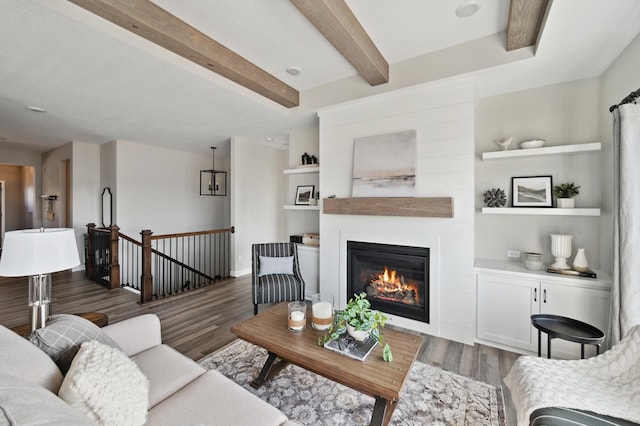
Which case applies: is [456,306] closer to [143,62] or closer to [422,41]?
[422,41]

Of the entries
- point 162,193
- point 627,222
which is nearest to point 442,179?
point 627,222

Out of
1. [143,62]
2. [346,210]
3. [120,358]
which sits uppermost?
[143,62]

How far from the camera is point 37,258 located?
156 cm

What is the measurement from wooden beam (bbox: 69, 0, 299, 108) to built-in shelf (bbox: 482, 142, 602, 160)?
2.56 m

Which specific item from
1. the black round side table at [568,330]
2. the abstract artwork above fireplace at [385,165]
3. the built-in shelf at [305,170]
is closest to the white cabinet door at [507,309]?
the black round side table at [568,330]

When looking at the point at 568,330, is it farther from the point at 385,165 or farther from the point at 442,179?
the point at 385,165

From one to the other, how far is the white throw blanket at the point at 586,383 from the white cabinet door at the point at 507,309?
37.9 inches

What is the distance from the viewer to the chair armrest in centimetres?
165

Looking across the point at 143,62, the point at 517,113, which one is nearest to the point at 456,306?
the point at 517,113

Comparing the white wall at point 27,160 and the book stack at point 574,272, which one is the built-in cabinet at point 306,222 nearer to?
the book stack at point 574,272

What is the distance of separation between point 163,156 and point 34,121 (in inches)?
85.6

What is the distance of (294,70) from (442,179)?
6.54 ft

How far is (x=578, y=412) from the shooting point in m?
1.26

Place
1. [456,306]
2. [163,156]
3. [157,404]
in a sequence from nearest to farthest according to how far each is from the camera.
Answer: [157,404] → [456,306] → [163,156]
